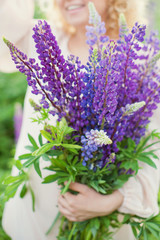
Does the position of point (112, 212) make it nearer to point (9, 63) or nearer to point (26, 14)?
point (9, 63)

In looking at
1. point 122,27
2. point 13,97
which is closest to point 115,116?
point 122,27

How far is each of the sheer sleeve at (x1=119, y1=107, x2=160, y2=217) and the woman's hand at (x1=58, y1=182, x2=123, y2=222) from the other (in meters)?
0.04

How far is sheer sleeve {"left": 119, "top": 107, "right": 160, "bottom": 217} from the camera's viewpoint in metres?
0.88

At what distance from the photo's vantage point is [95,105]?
0.62 metres

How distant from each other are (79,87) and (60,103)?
6 cm

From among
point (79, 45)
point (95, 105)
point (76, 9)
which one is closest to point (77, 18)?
point (76, 9)

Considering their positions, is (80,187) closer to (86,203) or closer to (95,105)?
(86,203)

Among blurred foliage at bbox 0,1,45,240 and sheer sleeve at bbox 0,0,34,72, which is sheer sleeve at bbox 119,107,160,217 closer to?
sheer sleeve at bbox 0,0,34,72

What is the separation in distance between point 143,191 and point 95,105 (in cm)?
45

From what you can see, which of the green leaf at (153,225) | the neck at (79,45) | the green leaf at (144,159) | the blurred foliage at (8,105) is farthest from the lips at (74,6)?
the blurred foliage at (8,105)

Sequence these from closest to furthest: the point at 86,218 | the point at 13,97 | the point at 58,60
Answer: the point at 58,60
the point at 86,218
the point at 13,97

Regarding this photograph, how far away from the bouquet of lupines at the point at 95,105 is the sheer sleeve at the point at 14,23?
1.49ft

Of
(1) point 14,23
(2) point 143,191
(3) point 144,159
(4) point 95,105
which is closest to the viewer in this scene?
(4) point 95,105

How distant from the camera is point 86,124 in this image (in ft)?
2.30
